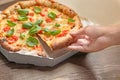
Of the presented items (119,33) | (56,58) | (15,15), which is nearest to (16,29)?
(15,15)

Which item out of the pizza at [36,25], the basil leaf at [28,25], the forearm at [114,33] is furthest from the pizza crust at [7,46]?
the forearm at [114,33]

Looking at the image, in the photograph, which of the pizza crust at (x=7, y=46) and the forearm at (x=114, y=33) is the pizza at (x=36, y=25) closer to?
the pizza crust at (x=7, y=46)

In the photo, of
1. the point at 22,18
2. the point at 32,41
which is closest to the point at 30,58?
the point at 32,41

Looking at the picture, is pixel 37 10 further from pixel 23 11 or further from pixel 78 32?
pixel 78 32

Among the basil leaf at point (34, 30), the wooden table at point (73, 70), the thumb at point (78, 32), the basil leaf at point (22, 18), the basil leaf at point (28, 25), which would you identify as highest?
the basil leaf at point (22, 18)

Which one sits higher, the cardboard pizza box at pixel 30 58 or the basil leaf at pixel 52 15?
the basil leaf at pixel 52 15

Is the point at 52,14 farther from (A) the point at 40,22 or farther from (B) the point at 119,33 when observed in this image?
(B) the point at 119,33
